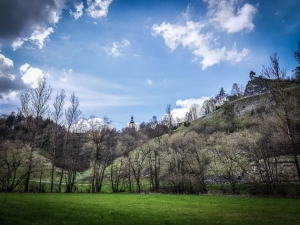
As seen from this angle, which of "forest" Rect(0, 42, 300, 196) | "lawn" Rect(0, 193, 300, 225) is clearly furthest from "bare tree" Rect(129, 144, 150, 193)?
"lawn" Rect(0, 193, 300, 225)

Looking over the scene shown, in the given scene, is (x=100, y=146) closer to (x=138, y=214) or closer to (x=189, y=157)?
(x=189, y=157)

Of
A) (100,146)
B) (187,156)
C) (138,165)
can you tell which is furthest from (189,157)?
(100,146)

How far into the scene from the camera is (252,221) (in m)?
11.2

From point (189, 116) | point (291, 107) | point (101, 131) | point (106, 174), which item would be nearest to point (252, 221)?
point (291, 107)

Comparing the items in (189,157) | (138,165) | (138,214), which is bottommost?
(138,214)

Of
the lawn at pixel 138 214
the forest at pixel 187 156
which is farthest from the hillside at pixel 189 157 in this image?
the lawn at pixel 138 214

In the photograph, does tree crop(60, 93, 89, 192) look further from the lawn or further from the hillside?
the lawn

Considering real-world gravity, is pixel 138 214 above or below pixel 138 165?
below

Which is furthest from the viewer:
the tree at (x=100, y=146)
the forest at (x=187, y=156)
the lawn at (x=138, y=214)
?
the tree at (x=100, y=146)

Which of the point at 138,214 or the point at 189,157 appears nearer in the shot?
the point at 138,214

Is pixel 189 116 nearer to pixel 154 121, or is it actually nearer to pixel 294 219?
pixel 154 121

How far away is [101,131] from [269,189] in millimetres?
39037

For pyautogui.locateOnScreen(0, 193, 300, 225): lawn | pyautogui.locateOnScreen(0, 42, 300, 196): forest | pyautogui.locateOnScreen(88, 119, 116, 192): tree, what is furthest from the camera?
pyautogui.locateOnScreen(88, 119, 116, 192): tree

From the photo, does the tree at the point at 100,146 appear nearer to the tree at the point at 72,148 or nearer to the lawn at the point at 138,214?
the tree at the point at 72,148
